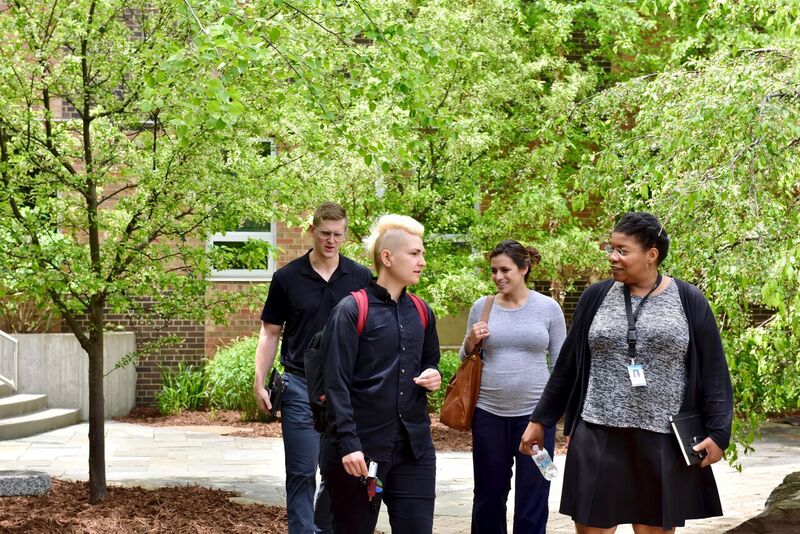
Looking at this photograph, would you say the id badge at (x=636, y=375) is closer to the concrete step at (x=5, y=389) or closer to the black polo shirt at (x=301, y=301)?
the black polo shirt at (x=301, y=301)

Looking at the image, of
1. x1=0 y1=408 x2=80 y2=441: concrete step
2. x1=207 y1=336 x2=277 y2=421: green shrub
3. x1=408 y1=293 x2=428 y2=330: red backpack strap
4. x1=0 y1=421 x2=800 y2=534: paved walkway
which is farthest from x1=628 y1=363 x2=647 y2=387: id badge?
x1=207 y1=336 x2=277 y2=421: green shrub

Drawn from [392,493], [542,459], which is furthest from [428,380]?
[542,459]

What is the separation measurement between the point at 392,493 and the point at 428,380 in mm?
503

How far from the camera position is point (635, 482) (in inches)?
199

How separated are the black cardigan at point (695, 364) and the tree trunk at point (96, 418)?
4.66 m

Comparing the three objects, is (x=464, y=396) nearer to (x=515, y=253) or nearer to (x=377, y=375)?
(x=515, y=253)

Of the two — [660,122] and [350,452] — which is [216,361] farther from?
[350,452]

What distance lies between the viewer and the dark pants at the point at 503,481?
22.0ft

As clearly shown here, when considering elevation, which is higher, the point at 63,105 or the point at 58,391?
the point at 63,105

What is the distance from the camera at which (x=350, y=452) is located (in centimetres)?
485

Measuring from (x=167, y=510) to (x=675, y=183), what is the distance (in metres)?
4.41

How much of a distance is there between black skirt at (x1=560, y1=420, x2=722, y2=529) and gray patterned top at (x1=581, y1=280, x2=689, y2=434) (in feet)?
0.24

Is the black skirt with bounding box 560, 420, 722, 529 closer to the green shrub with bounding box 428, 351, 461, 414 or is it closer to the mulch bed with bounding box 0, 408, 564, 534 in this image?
the mulch bed with bounding box 0, 408, 564, 534

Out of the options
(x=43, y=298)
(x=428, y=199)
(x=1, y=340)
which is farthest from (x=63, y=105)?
(x=43, y=298)
